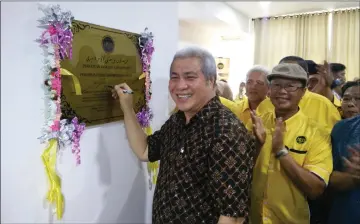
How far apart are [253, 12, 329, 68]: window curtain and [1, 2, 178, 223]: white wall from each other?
3.83 m

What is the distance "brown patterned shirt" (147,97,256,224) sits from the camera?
989 mm

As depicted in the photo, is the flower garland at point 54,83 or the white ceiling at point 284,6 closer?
the flower garland at point 54,83

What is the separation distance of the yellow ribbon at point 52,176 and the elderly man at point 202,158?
391 millimetres

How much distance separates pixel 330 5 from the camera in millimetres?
4176

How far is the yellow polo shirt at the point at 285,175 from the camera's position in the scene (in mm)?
1222

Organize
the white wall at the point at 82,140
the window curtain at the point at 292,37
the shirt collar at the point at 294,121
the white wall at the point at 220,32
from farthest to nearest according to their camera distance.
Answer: the window curtain at the point at 292,37 → the white wall at the point at 220,32 → the shirt collar at the point at 294,121 → the white wall at the point at 82,140

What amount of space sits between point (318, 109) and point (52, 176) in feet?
4.87

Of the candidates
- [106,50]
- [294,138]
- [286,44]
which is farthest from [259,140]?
[286,44]

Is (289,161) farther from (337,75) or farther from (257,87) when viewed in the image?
(337,75)

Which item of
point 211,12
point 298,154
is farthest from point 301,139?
point 211,12

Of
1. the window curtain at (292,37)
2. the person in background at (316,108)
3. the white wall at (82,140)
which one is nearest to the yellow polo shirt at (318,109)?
the person in background at (316,108)

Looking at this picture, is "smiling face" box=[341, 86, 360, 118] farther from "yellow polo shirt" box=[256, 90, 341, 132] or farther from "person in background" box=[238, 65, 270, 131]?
"person in background" box=[238, 65, 270, 131]

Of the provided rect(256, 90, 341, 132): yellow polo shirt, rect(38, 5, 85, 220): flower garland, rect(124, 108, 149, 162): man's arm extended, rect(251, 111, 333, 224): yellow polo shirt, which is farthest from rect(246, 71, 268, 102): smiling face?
rect(38, 5, 85, 220): flower garland

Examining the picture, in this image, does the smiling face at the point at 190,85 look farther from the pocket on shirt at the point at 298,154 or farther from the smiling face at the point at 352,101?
the smiling face at the point at 352,101
